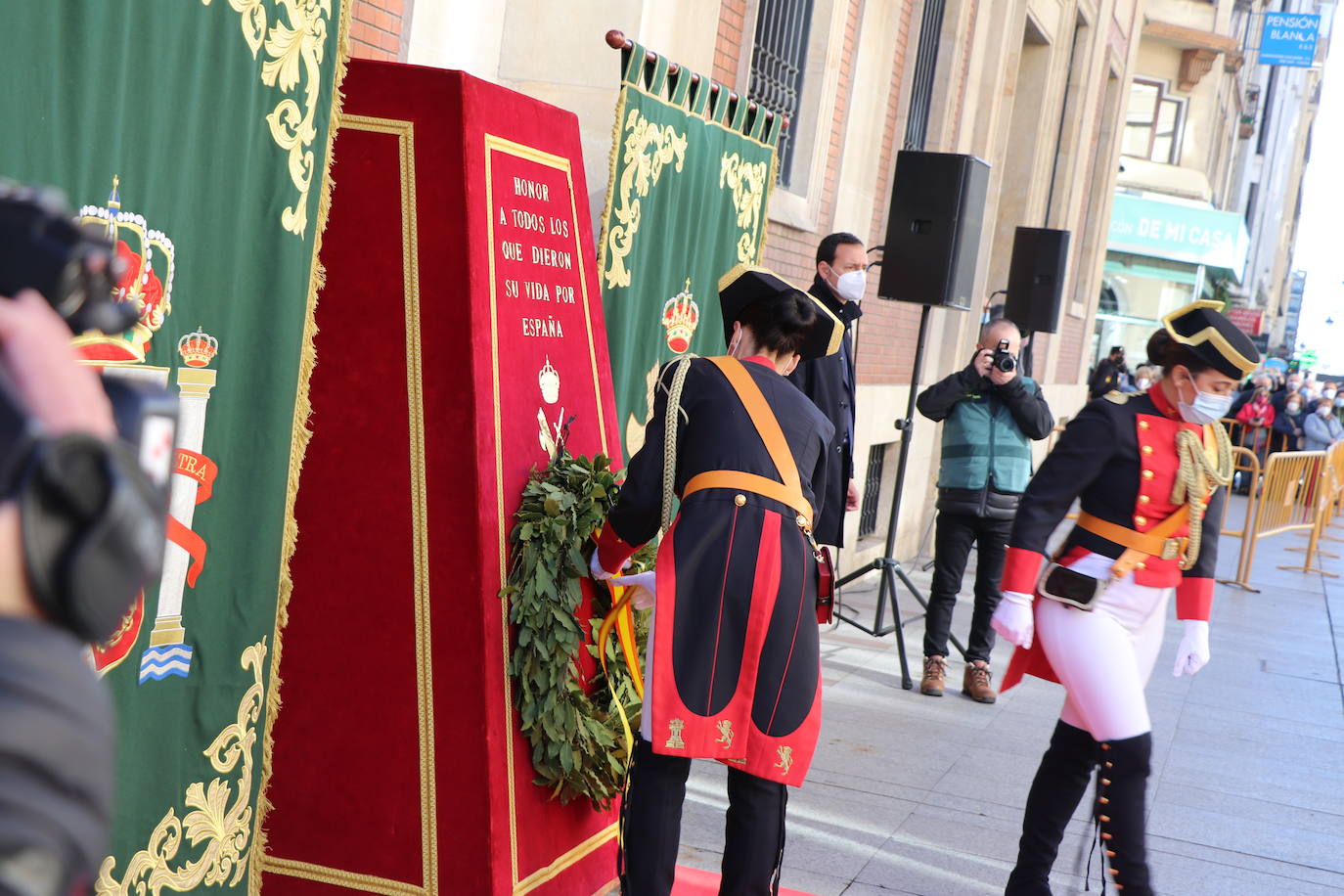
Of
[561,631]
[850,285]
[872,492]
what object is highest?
[850,285]

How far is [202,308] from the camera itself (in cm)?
284

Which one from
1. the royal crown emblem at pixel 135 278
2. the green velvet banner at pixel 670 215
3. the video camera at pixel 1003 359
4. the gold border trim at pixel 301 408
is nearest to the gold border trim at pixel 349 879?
the gold border trim at pixel 301 408

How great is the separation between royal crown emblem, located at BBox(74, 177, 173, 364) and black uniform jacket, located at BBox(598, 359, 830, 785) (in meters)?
1.41

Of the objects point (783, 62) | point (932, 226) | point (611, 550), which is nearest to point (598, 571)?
point (611, 550)

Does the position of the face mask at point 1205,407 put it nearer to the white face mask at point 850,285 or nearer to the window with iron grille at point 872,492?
the white face mask at point 850,285

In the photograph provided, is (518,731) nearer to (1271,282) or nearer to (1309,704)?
(1309,704)

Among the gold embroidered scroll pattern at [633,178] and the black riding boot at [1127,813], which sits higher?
the gold embroidered scroll pattern at [633,178]

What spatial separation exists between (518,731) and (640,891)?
0.56m

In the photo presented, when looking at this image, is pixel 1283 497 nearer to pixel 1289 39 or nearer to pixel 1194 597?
pixel 1194 597

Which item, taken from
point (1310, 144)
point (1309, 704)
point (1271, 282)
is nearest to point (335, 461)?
point (1309, 704)

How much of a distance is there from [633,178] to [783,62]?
403cm

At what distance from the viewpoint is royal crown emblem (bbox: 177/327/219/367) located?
280 cm

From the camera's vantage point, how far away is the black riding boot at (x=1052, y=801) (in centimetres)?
400

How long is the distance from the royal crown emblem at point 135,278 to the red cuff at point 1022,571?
253 centimetres
